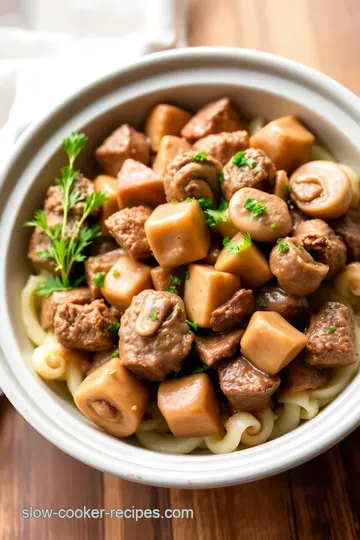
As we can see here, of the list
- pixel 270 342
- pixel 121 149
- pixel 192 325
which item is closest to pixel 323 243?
pixel 270 342

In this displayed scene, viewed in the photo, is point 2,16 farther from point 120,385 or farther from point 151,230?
point 120,385

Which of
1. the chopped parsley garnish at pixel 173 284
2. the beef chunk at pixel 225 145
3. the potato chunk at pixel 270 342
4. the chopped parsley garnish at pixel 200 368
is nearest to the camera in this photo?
the potato chunk at pixel 270 342

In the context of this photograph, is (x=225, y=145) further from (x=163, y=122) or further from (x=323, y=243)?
(x=323, y=243)

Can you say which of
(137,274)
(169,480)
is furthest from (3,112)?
(169,480)

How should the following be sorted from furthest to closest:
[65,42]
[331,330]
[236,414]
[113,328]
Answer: [65,42] → [113,328] → [236,414] → [331,330]

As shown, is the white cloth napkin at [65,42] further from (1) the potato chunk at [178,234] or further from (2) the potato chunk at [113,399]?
(2) the potato chunk at [113,399]

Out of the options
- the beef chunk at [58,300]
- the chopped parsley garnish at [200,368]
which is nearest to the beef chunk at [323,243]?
the chopped parsley garnish at [200,368]
